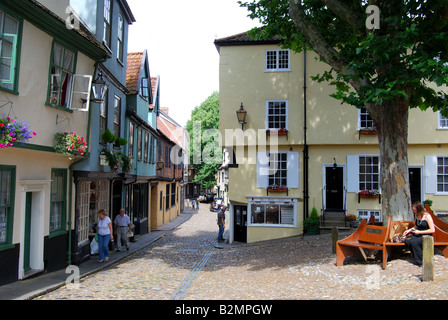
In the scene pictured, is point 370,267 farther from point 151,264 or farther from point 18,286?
point 18,286

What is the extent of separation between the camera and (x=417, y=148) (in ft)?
63.6

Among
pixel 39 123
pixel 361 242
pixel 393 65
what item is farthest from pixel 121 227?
pixel 393 65

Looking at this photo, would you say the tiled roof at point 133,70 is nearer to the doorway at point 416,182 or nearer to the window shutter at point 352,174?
the window shutter at point 352,174

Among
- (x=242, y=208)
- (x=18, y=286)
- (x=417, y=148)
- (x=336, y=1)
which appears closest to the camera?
(x=18, y=286)

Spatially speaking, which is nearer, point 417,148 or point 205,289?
point 205,289

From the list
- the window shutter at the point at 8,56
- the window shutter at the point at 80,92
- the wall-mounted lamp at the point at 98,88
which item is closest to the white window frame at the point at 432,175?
the wall-mounted lamp at the point at 98,88

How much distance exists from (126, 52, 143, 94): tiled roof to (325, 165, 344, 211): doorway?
10123mm

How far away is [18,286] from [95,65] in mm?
7216

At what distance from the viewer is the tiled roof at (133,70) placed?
21.1 meters

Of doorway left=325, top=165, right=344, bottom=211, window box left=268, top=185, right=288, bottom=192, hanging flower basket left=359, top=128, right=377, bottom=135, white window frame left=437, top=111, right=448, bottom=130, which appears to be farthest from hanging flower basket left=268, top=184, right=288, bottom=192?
white window frame left=437, top=111, right=448, bottom=130

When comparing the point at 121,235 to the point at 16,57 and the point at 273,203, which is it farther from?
the point at 16,57

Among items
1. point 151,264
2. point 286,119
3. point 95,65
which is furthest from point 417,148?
point 95,65

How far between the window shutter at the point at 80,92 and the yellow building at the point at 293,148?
28.2ft

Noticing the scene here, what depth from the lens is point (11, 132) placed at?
27.2ft
